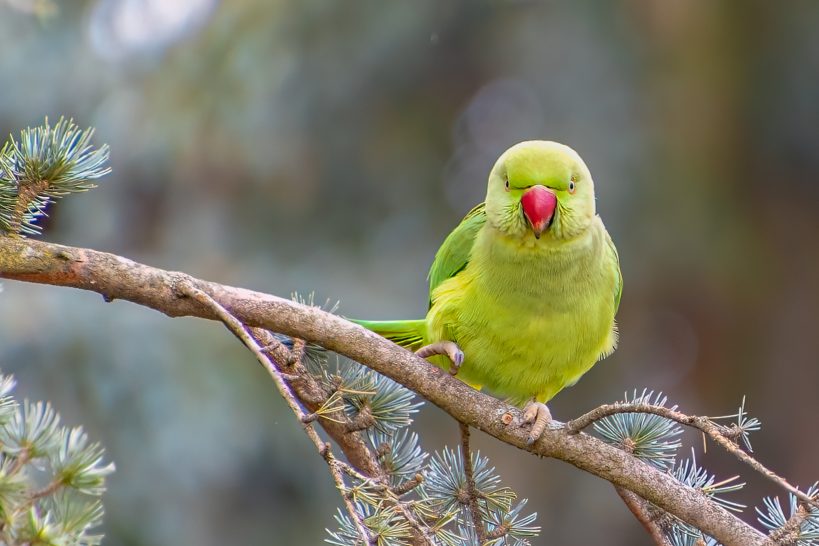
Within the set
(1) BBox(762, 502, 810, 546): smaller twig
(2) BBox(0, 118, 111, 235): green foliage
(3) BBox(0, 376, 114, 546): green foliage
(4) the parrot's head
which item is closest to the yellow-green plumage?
(4) the parrot's head

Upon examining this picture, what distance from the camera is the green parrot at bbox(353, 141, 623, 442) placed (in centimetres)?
232

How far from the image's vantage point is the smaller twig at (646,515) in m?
1.97

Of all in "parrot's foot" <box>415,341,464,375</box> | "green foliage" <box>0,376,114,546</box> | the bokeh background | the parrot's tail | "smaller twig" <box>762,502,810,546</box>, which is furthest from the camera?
the bokeh background

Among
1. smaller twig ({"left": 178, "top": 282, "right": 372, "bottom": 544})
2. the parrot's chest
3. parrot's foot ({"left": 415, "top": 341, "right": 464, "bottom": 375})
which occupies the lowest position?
smaller twig ({"left": 178, "top": 282, "right": 372, "bottom": 544})

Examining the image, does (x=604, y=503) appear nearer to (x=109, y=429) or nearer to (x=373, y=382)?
(x=109, y=429)

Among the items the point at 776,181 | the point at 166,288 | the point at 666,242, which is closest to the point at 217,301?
the point at 166,288

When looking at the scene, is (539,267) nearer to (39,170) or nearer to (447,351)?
(447,351)

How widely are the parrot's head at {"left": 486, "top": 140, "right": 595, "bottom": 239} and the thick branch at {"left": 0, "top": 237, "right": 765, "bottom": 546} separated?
1.58ft

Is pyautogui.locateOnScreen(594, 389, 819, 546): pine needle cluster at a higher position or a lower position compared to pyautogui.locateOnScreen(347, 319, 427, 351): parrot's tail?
lower

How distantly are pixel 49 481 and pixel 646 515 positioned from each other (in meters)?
1.27

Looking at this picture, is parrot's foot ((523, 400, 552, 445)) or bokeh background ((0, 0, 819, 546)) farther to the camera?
bokeh background ((0, 0, 819, 546))

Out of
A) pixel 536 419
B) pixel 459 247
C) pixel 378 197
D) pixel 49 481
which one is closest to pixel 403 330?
pixel 459 247

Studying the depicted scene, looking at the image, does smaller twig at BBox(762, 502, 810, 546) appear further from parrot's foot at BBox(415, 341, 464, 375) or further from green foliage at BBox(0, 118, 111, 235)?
green foliage at BBox(0, 118, 111, 235)

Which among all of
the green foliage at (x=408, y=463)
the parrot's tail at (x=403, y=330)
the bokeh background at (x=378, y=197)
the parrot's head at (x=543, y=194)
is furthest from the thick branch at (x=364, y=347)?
the bokeh background at (x=378, y=197)
